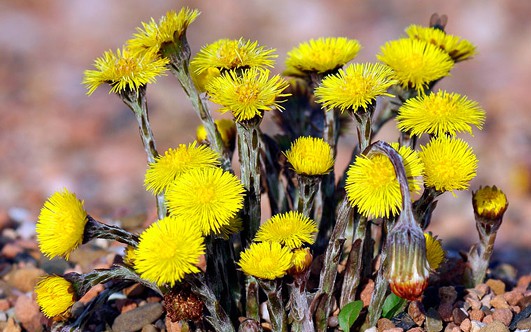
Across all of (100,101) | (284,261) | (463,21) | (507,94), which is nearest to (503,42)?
(463,21)

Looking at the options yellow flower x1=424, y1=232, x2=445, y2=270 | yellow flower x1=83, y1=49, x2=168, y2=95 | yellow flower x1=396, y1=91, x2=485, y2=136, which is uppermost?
yellow flower x1=83, y1=49, x2=168, y2=95

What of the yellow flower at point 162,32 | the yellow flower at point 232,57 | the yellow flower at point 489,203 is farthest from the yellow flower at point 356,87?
the yellow flower at point 489,203

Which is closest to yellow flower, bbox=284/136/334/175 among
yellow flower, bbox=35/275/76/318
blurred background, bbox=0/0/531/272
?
yellow flower, bbox=35/275/76/318

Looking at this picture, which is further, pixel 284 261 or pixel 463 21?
pixel 463 21

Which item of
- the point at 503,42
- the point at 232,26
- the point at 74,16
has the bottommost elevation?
the point at 503,42

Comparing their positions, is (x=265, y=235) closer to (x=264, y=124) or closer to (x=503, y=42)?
(x=264, y=124)

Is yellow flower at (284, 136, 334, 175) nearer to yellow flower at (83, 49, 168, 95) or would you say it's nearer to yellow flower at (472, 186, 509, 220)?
yellow flower at (83, 49, 168, 95)

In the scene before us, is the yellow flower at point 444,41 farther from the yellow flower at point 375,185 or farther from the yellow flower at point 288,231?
the yellow flower at point 288,231
